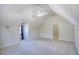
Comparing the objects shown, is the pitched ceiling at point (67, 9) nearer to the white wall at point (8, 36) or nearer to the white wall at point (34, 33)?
the white wall at point (34, 33)

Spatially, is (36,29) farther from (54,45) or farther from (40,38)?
(54,45)

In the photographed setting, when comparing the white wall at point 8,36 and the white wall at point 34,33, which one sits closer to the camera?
the white wall at point 8,36

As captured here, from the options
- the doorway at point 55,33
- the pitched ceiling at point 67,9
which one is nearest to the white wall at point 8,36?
the doorway at point 55,33

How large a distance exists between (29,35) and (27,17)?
2.12 feet

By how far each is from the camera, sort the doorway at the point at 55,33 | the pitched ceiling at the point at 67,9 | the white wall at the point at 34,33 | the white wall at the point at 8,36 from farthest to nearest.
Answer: the white wall at the point at 34,33
the white wall at the point at 8,36
the doorway at the point at 55,33
the pitched ceiling at the point at 67,9

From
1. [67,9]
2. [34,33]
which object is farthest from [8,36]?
[67,9]

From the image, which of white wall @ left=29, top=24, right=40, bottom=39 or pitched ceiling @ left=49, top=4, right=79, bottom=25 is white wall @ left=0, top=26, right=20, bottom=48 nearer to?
white wall @ left=29, top=24, right=40, bottom=39

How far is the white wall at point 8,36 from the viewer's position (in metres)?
3.27

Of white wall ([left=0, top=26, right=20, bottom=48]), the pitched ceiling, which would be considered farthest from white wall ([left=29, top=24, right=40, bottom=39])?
the pitched ceiling

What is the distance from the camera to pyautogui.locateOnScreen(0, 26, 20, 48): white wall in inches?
129

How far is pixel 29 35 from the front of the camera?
384cm
